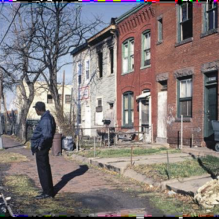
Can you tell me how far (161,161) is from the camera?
10695 mm

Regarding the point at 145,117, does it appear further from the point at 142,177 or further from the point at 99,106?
the point at 142,177

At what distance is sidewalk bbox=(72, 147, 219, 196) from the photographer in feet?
24.1

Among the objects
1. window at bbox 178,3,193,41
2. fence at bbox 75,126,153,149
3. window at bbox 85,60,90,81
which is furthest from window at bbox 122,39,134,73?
window at bbox 85,60,90,81

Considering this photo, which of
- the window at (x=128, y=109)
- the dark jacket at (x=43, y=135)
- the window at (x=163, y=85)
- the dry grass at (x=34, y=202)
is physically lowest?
the dry grass at (x=34, y=202)

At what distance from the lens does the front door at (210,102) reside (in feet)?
42.6

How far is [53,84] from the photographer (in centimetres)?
1938

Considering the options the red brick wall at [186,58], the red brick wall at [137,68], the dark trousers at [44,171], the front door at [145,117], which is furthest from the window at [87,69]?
the dark trousers at [44,171]

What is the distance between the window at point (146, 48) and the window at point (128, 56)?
4.48 feet

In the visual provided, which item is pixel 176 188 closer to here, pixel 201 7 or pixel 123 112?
pixel 201 7

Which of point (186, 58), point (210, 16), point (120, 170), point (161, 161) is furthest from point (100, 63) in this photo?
point (120, 170)

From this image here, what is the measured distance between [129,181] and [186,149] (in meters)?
4.88

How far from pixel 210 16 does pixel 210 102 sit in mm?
3407

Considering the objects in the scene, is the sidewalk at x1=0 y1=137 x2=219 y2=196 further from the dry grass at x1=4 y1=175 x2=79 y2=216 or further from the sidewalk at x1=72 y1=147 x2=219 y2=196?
the dry grass at x1=4 y1=175 x2=79 y2=216

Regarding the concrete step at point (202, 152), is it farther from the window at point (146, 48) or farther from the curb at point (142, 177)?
the window at point (146, 48)
